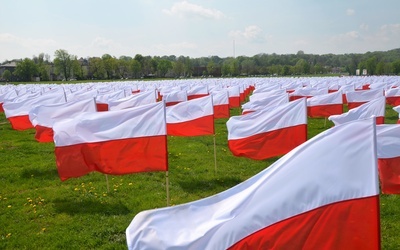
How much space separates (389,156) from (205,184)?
576 cm

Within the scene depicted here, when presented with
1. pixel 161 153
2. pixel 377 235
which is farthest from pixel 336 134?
pixel 161 153

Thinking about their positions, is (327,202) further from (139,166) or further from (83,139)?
(83,139)

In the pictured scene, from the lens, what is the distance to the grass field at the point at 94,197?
8.16 meters

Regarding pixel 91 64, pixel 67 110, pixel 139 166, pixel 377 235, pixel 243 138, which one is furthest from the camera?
pixel 91 64

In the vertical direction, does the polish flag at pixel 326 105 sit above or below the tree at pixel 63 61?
below

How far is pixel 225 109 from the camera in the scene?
790 inches

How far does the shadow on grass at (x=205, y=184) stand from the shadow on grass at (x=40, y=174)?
14.4 ft

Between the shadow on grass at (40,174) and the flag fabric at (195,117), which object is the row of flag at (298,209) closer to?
the flag fabric at (195,117)

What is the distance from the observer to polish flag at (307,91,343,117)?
20828 mm

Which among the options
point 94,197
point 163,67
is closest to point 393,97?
point 94,197

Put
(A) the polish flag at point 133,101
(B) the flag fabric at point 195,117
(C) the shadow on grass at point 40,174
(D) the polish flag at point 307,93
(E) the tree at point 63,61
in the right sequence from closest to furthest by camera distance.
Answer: (C) the shadow on grass at point 40,174, (B) the flag fabric at point 195,117, (A) the polish flag at point 133,101, (D) the polish flag at point 307,93, (E) the tree at point 63,61

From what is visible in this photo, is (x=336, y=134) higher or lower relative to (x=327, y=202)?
higher

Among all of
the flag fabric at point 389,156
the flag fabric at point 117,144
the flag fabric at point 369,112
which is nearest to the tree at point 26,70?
the flag fabric at point 117,144

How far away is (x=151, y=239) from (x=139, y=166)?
16.4 ft
